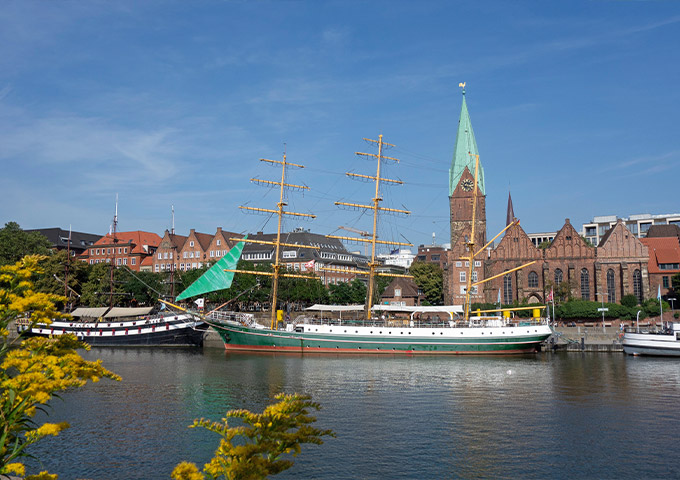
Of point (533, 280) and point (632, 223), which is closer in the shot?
Result: point (533, 280)

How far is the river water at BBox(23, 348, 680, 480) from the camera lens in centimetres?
2056

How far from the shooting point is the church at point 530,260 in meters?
88.9

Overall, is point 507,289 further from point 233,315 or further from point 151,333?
point 151,333

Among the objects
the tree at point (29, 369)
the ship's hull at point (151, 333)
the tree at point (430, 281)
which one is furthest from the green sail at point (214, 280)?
the tree at point (29, 369)

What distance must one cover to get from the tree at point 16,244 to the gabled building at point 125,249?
25006mm

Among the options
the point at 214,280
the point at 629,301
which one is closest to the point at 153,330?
the point at 214,280

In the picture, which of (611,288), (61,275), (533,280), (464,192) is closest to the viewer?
(611,288)

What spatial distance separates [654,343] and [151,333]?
180 ft

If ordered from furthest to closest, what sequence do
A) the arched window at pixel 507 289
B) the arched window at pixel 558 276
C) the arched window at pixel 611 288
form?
1. the arched window at pixel 507 289
2. the arched window at pixel 558 276
3. the arched window at pixel 611 288

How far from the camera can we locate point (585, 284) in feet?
297

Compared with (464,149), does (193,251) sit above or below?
below

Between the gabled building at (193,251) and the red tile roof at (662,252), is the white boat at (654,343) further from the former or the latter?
the gabled building at (193,251)

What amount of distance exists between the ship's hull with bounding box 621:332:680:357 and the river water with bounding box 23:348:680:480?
7.98 metres

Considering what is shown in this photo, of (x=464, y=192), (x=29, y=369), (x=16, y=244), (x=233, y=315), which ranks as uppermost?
(x=464, y=192)
